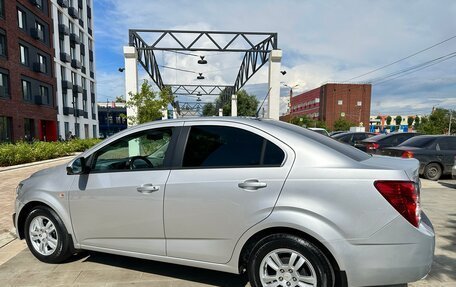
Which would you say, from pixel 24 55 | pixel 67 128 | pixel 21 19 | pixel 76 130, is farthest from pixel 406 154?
pixel 76 130

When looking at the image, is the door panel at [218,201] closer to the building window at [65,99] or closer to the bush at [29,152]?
the bush at [29,152]

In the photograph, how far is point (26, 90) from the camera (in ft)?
98.5

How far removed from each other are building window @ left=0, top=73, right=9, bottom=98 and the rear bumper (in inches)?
1202

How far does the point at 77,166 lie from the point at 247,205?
2043 millimetres

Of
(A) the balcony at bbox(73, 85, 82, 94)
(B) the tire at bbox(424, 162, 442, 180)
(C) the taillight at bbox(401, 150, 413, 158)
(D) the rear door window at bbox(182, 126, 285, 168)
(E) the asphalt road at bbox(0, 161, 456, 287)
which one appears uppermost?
(A) the balcony at bbox(73, 85, 82, 94)

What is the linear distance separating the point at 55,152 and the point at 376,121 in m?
127

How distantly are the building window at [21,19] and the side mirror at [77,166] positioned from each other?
106 ft

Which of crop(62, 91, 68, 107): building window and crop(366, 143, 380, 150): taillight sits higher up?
crop(62, 91, 68, 107): building window

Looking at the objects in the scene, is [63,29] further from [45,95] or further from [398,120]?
[398,120]

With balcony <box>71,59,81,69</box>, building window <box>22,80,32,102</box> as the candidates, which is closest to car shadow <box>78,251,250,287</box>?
building window <box>22,80,32,102</box>

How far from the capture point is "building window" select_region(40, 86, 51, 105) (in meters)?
32.9

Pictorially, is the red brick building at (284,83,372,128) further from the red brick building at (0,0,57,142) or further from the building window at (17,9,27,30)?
the building window at (17,9,27,30)

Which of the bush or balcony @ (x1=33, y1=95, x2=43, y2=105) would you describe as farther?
balcony @ (x1=33, y1=95, x2=43, y2=105)

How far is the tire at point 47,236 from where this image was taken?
3.75m
